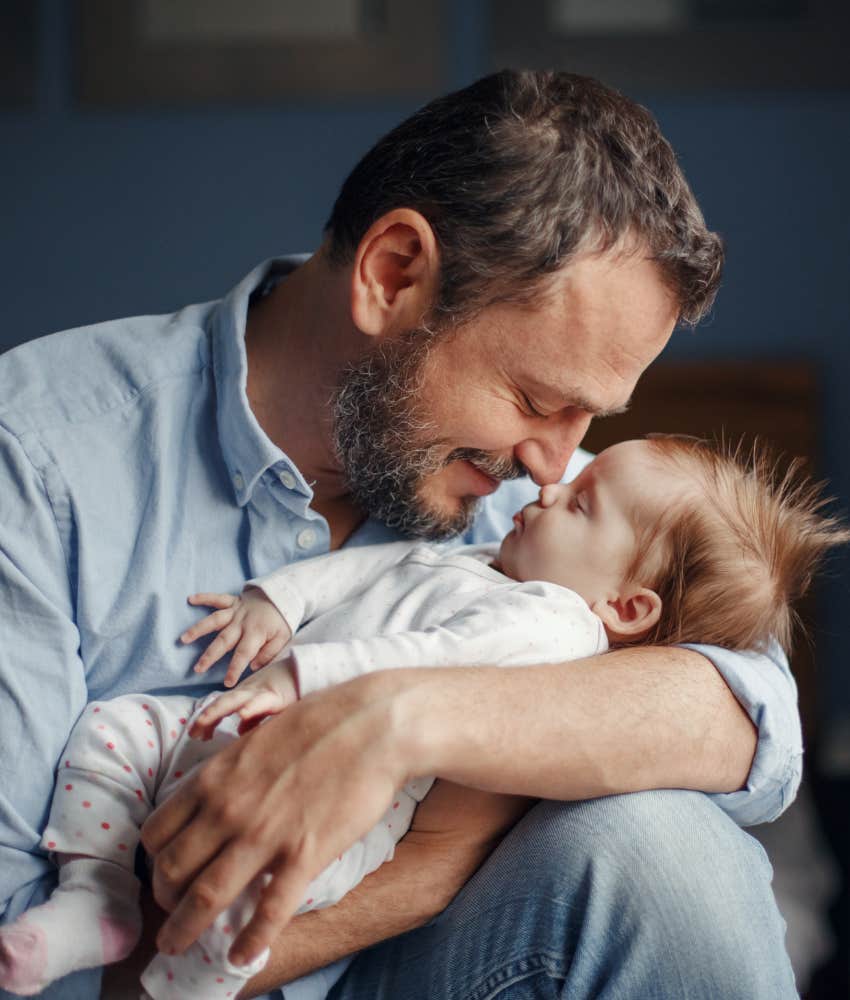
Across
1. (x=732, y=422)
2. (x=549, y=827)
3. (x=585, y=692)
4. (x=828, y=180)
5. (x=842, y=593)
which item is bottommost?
(x=842, y=593)

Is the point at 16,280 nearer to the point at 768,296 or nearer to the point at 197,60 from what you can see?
the point at 197,60

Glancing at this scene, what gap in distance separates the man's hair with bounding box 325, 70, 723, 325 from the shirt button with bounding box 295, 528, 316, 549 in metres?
0.30

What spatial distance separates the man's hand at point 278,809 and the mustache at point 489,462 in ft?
1.36

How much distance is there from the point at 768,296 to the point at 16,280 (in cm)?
202

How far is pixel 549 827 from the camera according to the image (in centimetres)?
130

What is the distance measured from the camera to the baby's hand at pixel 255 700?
115 centimetres

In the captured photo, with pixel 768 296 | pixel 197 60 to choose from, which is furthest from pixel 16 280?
pixel 768 296

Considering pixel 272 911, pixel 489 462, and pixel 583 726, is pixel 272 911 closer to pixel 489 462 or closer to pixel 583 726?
pixel 583 726

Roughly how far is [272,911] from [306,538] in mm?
528

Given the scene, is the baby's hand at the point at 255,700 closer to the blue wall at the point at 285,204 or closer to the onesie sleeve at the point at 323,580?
the onesie sleeve at the point at 323,580

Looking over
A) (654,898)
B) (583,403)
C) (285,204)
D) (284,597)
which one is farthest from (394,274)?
(285,204)

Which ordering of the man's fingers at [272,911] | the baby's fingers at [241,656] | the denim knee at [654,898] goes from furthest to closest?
the baby's fingers at [241,656]
the denim knee at [654,898]
the man's fingers at [272,911]

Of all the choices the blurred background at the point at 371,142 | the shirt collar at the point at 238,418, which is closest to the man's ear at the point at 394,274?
the shirt collar at the point at 238,418

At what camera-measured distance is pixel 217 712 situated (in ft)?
3.76
